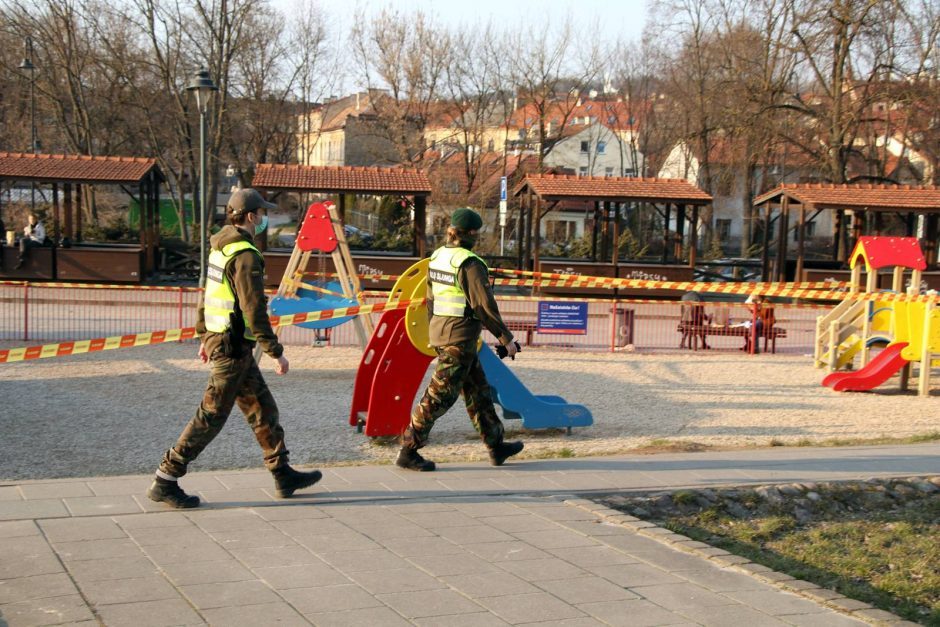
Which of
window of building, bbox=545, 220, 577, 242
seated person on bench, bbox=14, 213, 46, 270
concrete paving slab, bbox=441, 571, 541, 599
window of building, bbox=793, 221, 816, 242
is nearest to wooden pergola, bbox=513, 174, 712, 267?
window of building, bbox=793, 221, 816, 242

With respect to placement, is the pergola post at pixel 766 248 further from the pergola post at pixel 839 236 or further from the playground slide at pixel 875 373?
the playground slide at pixel 875 373

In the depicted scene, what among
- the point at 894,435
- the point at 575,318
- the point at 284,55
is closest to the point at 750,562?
the point at 894,435

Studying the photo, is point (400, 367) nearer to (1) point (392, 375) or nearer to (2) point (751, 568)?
(1) point (392, 375)

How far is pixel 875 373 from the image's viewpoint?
12.4m

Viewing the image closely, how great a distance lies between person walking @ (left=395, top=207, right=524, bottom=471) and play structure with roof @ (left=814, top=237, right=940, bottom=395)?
7.25m

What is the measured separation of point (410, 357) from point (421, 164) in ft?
117

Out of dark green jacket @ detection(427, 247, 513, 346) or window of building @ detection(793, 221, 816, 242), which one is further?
window of building @ detection(793, 221, 816, 242)

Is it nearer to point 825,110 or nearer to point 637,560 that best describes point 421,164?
point 825,110

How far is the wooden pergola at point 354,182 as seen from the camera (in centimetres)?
2625

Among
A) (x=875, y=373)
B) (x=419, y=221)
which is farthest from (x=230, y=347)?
(x=419, y=221)

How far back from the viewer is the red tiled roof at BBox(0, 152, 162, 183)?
25.2 meters

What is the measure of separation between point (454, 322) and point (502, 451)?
111cm

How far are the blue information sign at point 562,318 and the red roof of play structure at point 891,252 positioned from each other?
13.9ft

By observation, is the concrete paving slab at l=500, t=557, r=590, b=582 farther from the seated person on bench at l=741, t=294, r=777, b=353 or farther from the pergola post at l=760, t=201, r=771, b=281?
the pergola post at l=760, t=201, r=771, b=281
